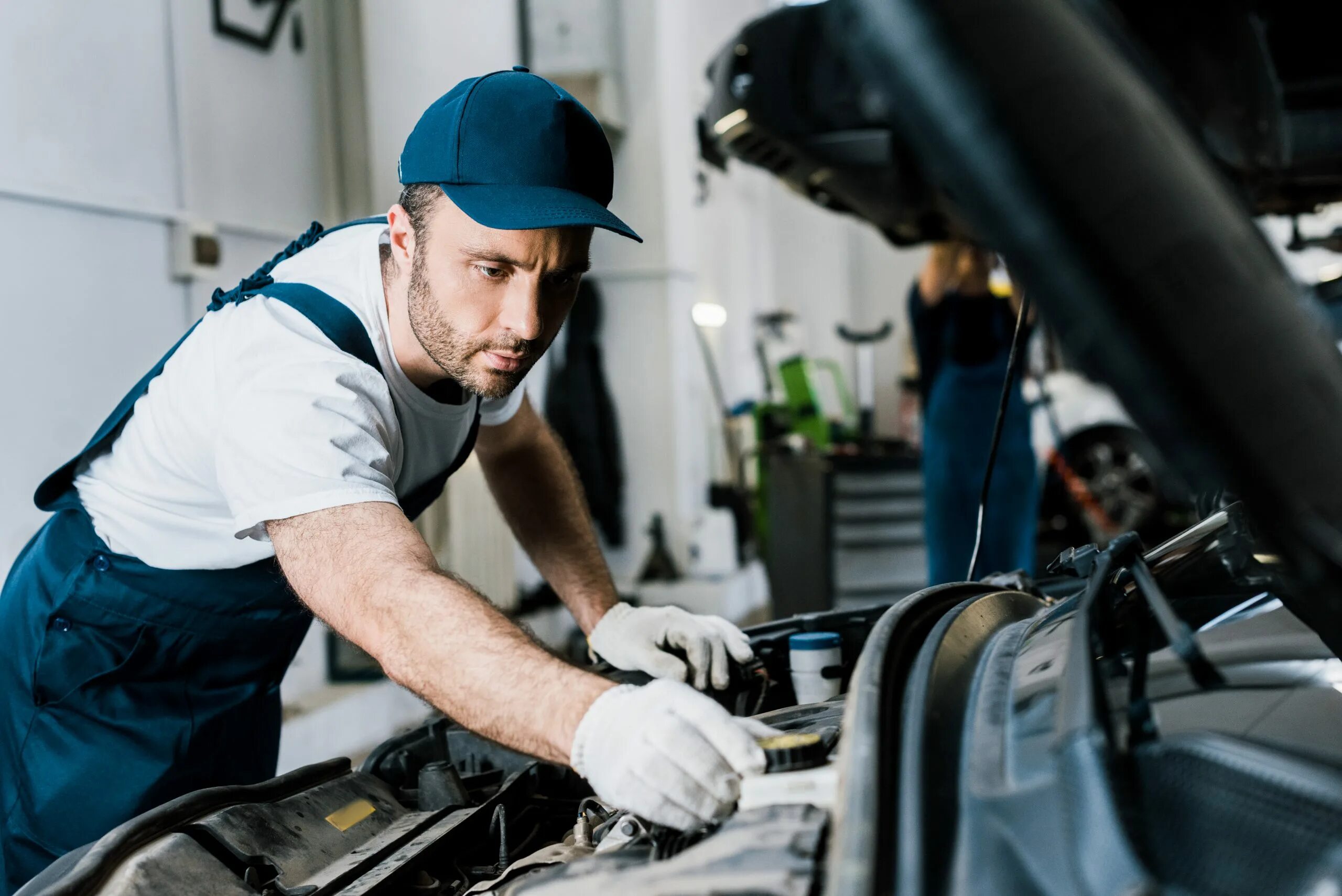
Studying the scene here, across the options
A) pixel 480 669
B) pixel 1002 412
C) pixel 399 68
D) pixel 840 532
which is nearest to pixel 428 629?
pixel 480 669

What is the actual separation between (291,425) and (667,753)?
59 cm

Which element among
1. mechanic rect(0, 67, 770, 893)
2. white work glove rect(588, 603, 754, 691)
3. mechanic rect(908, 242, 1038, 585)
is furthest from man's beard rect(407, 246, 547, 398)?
mechanic rect(908, 242, 1038, 585)

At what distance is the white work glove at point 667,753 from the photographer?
90cm

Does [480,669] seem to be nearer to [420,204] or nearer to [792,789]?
[792,789]

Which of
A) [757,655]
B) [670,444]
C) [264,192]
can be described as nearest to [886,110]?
[757,655]

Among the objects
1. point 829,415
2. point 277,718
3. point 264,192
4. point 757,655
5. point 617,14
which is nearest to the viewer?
point 757,655

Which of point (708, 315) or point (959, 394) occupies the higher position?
point (708, 315)

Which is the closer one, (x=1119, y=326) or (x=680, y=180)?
(x=1119, y=326)

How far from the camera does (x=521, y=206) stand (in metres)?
1.34

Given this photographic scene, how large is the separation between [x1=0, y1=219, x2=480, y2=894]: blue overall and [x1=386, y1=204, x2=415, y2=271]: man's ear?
0.37 feet

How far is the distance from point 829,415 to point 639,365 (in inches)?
140

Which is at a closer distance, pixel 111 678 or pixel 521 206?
pixel 521 206

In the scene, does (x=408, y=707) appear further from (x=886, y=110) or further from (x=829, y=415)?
(x=829, y=415)

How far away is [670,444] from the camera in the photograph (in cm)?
586
